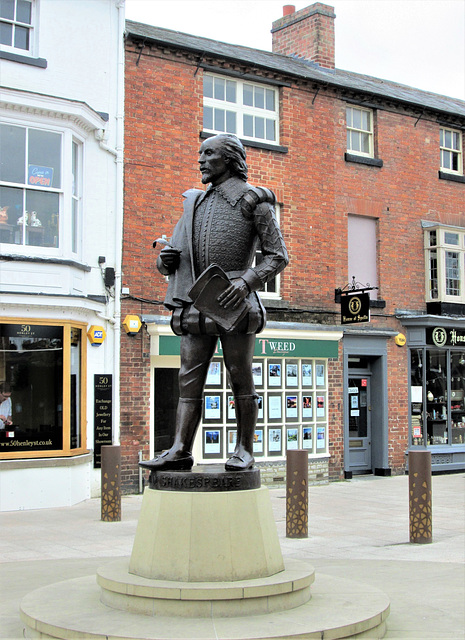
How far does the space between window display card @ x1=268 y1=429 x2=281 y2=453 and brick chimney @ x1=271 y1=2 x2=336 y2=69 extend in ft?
27.8

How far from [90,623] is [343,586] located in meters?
2.11

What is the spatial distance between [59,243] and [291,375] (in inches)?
212

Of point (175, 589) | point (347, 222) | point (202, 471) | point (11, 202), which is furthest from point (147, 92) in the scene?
point (175, 589)

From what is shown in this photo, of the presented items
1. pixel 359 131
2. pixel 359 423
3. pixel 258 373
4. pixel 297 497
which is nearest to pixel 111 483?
pixel 297 497

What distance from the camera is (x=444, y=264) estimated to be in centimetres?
1795

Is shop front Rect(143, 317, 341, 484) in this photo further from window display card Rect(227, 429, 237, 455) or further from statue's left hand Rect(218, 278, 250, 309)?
statue's left hand Rect(218, 278, 250, 309)

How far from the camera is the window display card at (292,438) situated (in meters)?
15.7

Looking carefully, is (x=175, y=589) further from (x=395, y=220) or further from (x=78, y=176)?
(x=395, y=220)

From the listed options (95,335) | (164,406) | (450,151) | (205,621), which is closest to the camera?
(205,621)

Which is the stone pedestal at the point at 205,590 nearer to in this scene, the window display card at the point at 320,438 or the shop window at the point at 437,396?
the window display card at the point at 320,438

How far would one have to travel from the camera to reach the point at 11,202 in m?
12.7

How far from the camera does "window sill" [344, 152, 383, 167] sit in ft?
55.9

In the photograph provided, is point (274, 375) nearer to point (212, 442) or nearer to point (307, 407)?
point (307, 407)

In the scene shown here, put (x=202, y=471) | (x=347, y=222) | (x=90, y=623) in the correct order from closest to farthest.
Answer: (x=90, y=623), (x=202, y=471), (x=347, y=222)
